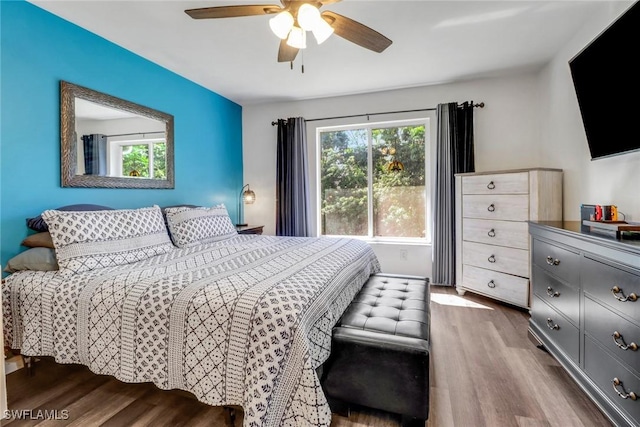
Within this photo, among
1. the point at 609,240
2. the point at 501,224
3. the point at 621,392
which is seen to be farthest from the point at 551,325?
the point at 501,224

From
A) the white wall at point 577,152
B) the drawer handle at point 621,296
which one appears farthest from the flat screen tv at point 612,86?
the drawer handle at point 621,296

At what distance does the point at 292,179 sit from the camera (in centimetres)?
416

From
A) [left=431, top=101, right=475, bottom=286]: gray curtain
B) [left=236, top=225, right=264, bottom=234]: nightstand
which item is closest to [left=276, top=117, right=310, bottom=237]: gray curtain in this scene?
[left=236, top=225, right=264, bottom=234]: nightstand

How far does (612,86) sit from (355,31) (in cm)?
157

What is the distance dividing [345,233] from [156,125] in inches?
101

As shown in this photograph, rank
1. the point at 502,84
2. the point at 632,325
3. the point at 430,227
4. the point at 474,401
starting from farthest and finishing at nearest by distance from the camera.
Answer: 1. the point at 430,227
2. the point at 502,84
3. the point at 474,401
4. the point at 632,325

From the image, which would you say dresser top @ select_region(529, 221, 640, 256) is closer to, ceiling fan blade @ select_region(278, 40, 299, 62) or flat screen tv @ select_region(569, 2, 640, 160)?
flat screen tv @ select_region(569, 2, 640, 160)

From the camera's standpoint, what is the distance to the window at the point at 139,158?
8.83ft

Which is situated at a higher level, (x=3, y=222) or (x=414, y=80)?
(x=414, y=80)

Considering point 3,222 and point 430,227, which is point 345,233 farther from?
point 3,222

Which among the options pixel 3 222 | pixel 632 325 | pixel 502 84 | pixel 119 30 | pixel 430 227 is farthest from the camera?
pixel 430 227

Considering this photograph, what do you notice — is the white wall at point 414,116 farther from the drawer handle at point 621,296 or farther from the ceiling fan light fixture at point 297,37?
the drawer handle at point 621,296

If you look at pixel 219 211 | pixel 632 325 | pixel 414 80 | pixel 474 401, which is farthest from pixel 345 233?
pixel 632 325

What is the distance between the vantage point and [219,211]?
3.15 meters
